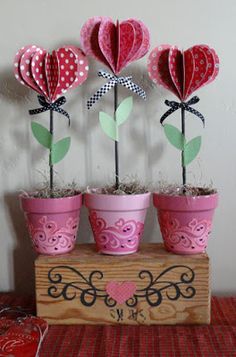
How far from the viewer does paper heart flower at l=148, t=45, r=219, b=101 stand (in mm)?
865

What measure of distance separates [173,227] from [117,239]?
0.11 m

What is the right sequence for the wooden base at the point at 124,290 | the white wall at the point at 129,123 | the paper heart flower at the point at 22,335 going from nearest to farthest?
the paper heart flower at the point at 22,335 < the wooden base at the point at 124,290 < the white wall at the point at 129,123

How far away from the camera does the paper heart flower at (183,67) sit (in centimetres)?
86

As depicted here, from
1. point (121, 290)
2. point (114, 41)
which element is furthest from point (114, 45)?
point (121, 290)

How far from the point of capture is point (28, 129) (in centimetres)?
100

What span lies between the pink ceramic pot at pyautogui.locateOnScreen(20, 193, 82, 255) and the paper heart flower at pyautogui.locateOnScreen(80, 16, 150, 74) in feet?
0.90

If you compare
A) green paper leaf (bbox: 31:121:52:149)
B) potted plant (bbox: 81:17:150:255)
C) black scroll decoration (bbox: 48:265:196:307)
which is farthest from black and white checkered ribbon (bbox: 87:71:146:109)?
black scroll decoration (bbox: 48:265:196:307)

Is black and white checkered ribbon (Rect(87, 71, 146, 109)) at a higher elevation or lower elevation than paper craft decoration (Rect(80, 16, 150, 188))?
lower

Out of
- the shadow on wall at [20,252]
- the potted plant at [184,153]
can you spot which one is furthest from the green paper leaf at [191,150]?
the shadow on wall at [20,252]

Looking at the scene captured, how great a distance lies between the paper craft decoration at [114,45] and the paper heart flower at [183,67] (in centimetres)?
4

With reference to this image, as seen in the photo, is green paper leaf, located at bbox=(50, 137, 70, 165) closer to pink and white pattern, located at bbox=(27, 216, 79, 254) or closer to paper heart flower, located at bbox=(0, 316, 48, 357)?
pink and white pattern, located at bbox=(27, 216, 79, 254)

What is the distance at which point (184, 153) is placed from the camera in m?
0.90

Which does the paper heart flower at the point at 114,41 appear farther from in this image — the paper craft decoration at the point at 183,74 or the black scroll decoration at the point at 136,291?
the black scroll decoration at the point at 136,291

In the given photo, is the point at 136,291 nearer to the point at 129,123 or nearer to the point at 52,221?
the point at 52,221
